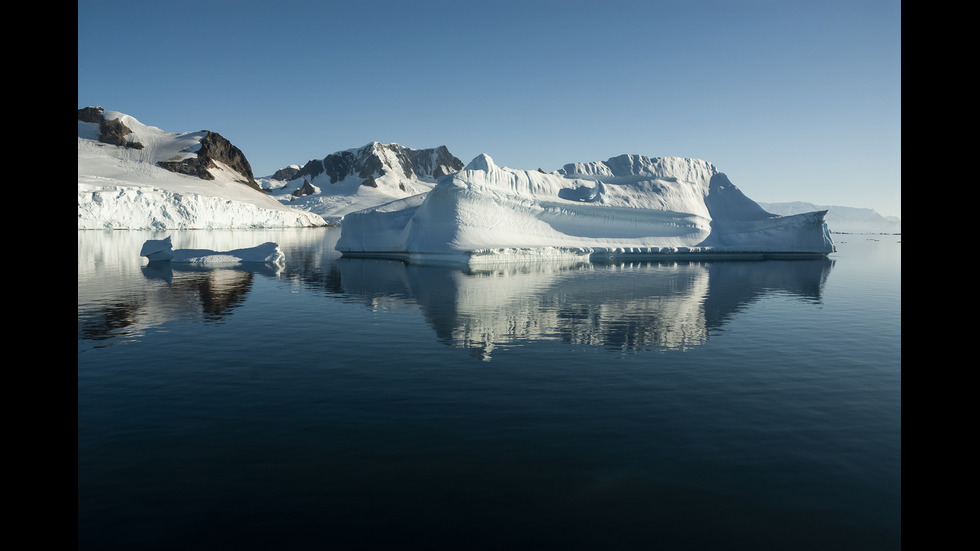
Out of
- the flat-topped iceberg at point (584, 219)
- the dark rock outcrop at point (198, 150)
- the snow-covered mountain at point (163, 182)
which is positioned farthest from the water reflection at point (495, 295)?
the dark rock outcrop at point (198, 150)

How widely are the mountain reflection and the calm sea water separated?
0.76 ft

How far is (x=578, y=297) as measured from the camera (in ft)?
Answer: 71.7

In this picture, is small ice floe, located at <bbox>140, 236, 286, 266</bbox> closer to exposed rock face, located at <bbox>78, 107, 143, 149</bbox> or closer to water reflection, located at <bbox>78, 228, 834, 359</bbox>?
water reflection, located at <bbox>78, 228, 834, 359</bbox>

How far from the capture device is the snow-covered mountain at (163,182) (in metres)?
82.9

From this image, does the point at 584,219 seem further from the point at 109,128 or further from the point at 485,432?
the point at 109,128

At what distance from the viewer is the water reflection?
15.0m

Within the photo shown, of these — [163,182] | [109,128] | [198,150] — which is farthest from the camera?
[198,150]

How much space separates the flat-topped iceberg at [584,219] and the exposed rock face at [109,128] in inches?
4977

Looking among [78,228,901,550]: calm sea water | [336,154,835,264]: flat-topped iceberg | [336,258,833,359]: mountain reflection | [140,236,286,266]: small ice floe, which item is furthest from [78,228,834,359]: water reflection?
[336,154,835,264]: flat-topped iceberg

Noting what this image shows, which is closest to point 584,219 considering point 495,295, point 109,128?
point 495,295

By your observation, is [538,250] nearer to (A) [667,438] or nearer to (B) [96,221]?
(A) [667,438]

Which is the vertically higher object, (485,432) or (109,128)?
(109,128)

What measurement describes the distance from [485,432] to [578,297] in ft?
47.4
